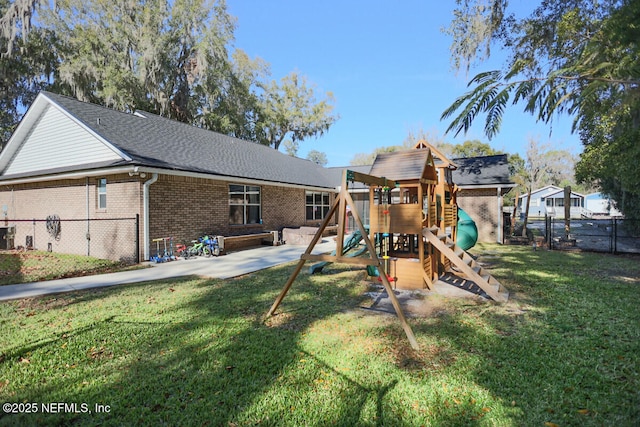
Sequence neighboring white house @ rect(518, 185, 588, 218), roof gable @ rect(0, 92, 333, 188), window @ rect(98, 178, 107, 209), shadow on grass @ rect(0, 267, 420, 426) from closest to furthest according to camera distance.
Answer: shadow on grass @ rect(0, 267, 420, 426) < roof gable @ rect(0, 92, 333, 188) < window @ rect(98, 178, 107, 209) < neighboring white house @ rect(518, 185, 588, 218)

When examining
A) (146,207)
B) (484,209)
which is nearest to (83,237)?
(146,207)

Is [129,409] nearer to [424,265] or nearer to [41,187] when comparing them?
[424,265]

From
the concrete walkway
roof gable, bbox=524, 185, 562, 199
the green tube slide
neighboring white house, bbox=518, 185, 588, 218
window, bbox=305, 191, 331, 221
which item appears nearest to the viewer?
the concrete walkway

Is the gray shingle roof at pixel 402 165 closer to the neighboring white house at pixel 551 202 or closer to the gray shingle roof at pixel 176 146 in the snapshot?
the gray shingle roof at pixel 176 146

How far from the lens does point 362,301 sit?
586 centimetres

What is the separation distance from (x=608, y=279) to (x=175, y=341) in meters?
8.99

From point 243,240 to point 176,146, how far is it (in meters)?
4.51

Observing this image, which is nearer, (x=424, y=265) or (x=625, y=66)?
(x=625, y=66)

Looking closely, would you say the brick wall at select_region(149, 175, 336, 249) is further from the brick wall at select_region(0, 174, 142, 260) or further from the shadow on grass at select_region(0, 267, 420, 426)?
the shadow on grass at select_region(0, 267, 420, 426)

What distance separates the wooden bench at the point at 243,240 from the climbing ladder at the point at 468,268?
737cm

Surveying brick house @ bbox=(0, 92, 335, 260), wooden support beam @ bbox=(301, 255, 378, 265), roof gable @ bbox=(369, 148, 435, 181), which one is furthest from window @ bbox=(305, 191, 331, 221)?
wooden support beam @ bbox=(301, 255, 378, 265)

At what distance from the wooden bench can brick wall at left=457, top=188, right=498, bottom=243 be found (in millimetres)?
10078

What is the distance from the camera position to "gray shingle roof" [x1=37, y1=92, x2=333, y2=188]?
10578 millimetres

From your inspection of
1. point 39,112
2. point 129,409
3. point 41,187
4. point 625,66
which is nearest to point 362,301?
point 129,409
